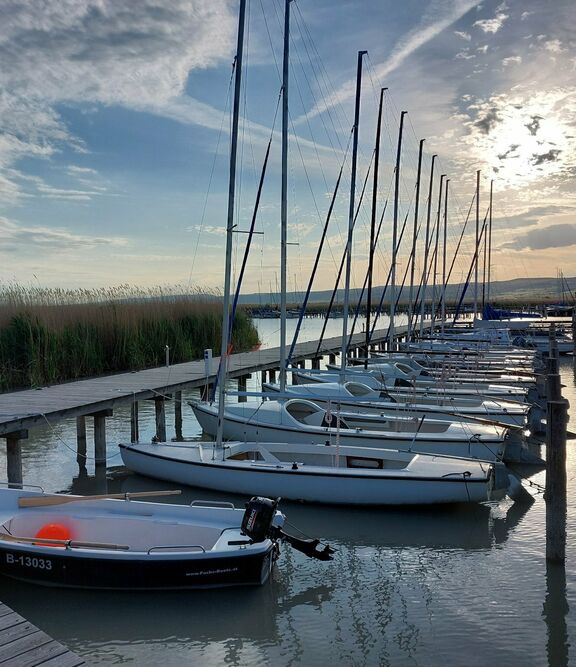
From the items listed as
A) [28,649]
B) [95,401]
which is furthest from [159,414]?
[28,649]

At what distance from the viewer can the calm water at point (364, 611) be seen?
6.35 meters

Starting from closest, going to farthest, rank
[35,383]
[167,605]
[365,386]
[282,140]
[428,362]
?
1. [167,605]
2. [282,140]
3. [365,386]
4. [35,383]
5. [428,362]

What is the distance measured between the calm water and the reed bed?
1214cm

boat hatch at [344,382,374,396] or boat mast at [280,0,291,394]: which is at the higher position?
boat mast at [280,0,291,394]

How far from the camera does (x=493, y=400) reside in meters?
17.1

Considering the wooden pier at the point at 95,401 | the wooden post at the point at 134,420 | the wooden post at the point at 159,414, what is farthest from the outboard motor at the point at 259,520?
the wooden post at the point at 159,414

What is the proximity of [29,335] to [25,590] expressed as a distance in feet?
41.7

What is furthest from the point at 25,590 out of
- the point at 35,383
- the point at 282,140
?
the point at 35,383

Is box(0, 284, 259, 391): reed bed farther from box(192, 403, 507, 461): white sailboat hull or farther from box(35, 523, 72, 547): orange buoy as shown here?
box(35, 523, 72, 547): orange buoy

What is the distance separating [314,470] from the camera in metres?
10.3

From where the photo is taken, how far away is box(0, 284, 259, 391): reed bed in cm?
1914

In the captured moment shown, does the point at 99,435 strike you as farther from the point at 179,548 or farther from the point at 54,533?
the point at 179,548

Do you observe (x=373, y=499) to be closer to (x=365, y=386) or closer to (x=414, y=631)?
(x=414, y=631)

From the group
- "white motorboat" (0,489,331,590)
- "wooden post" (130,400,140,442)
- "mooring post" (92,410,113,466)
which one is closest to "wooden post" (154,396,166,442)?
"wooden post" (130,400,140,442)
